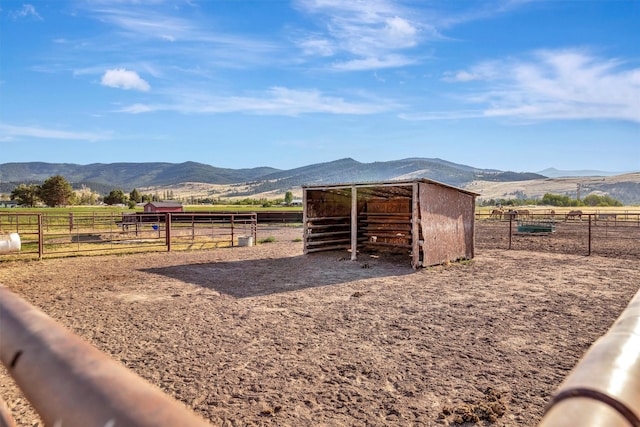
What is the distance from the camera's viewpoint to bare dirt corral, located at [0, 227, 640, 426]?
3.87 metres

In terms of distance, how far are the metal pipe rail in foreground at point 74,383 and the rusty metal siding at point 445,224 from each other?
11385mm

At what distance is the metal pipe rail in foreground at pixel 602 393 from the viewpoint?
528 millimetres

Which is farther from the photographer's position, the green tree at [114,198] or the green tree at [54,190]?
the green tree at [114,198]

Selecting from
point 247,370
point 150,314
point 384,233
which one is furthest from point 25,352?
point 384,233

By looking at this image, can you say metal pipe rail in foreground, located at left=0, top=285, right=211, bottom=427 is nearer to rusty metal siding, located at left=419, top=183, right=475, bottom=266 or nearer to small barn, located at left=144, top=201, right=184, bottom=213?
rusty metal siding, located at left=419, top=183, right=475, bottom=266

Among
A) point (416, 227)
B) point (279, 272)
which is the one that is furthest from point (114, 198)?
point (416, 227)

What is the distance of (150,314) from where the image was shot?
6.86 meters

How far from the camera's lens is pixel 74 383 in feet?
2.13

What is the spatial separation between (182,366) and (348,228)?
11.6 meters

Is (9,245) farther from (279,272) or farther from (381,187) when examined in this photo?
(381,187)

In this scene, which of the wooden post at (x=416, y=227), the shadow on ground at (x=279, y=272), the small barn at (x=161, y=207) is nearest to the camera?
the shadow on ground at (x=279, y=272)

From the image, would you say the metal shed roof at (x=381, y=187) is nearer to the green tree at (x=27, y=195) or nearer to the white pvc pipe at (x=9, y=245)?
the white pvc pipe at (x=9, y=245)

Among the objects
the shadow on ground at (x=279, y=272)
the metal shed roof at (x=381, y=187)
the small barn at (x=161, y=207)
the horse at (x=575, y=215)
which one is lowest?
the shadow on ground at (x=279, y=272)

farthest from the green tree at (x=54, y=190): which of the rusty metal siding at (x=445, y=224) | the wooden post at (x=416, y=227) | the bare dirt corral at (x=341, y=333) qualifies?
the wooden post at (x=416, y=227)
